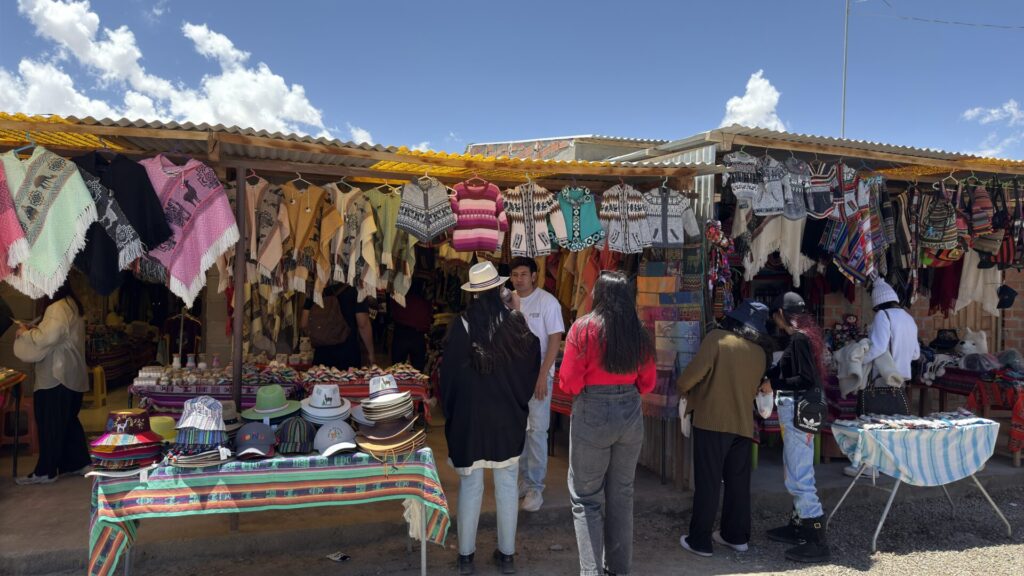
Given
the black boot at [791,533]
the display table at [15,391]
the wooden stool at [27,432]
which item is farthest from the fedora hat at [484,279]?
the wooden stool at [27,432]

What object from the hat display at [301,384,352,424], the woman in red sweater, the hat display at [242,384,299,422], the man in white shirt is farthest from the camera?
the man in white shirt

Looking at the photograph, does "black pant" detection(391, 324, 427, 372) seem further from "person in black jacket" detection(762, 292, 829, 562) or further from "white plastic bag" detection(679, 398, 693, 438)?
"person in black jacket" detection(762, 292, 829, 562)

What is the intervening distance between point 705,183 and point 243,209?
12.2 ft

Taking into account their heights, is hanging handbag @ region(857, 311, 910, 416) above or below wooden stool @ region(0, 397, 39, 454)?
above

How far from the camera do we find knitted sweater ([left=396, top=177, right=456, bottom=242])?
16.4 ft

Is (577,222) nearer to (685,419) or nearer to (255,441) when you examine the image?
(685,419)

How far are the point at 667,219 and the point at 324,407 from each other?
10.4ft

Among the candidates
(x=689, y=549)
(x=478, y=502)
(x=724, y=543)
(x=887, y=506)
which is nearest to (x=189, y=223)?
(x=478, y=502)

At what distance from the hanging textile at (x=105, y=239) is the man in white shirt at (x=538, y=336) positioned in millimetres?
2589

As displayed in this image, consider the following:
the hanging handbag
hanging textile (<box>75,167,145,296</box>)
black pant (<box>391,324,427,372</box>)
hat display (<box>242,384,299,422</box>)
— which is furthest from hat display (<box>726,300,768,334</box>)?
black pant (<box>391,324,427,372</box>)

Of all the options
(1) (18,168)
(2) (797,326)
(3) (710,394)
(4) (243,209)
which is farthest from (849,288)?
(1) (18,168)

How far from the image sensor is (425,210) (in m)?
5.04

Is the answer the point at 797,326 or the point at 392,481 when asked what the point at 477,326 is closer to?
the point at 392,481

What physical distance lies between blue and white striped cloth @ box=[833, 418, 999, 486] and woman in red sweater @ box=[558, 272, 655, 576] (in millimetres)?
2031
